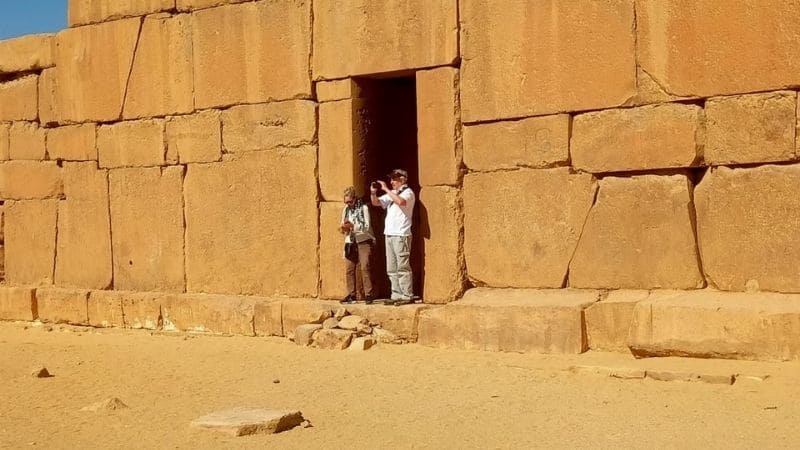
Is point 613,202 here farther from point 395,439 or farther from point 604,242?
point 395,439

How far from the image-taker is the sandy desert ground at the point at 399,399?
6215mm

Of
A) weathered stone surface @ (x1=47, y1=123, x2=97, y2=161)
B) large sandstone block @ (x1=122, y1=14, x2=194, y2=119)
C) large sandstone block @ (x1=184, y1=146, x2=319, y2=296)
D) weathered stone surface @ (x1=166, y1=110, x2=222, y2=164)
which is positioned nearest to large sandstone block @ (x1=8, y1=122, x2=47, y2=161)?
weathered stone surface @ (x1=47, y1=123, x2=97, y2=161)

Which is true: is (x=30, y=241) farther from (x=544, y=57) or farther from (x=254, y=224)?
(x=544, y=57)

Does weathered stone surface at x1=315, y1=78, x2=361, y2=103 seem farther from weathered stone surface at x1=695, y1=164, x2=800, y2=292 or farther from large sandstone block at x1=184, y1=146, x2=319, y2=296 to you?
weathered stone surface at x1=695, y1=164, x2=800, y2=292

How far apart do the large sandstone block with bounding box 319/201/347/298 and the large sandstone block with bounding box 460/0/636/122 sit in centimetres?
170

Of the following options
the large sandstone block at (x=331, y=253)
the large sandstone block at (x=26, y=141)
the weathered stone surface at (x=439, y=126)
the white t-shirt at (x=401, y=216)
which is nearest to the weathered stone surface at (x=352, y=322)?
the large sandstone block at (x=331, y=253)

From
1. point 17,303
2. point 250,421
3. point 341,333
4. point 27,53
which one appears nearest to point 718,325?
point 341,333

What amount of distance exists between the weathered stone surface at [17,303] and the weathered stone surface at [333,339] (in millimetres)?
4633

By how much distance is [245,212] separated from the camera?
11.0 meters

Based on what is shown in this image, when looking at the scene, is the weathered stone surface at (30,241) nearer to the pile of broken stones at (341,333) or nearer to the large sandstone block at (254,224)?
the large sandstone block at (254,224)

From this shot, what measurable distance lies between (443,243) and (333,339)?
1.31 m

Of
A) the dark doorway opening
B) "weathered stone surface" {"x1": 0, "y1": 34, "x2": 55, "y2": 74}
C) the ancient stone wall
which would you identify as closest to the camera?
the ancient stone wall

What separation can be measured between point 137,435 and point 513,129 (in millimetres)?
4346

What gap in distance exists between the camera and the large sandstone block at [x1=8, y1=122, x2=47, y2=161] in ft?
42.3
